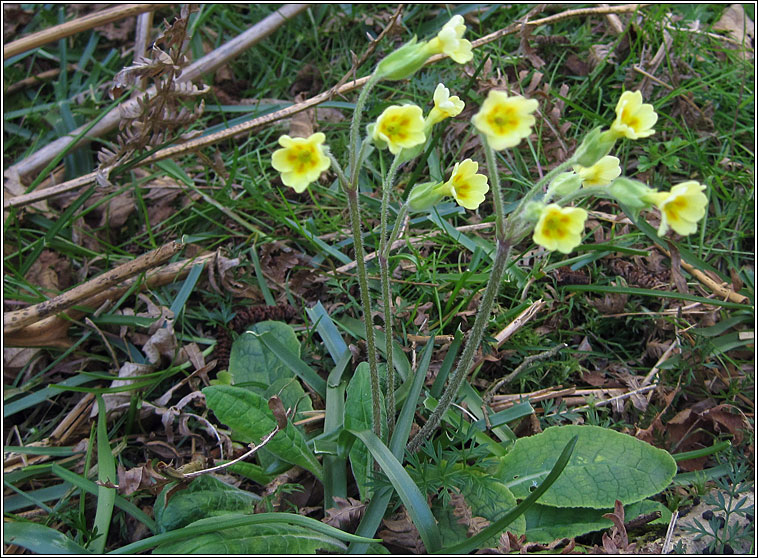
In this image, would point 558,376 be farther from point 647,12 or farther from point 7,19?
point 7,19

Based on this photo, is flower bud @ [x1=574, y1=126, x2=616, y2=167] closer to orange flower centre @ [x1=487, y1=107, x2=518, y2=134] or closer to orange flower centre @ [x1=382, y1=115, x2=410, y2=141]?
orange flower centre @ [x1=487, y1=107, x2=518, y2=134]

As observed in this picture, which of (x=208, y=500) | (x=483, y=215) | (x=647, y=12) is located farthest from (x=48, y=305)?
(x=647, y=12)

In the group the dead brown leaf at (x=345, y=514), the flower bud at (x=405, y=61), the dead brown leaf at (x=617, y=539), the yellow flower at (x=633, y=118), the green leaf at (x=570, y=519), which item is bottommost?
the green leaf at (x=570, y=519)

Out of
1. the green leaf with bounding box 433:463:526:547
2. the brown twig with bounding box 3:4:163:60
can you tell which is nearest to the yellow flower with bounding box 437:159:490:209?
the green leaf with bounding box 433:463:526:547

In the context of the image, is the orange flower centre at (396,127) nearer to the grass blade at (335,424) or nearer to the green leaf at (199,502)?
the grass blade at (335,424)

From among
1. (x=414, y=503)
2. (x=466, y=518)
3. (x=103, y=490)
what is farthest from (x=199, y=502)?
(x=466, y=518)

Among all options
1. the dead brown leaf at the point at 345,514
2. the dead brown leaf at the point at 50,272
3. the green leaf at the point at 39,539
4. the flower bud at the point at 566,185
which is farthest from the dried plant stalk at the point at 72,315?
the flower bud at the point at 566,185

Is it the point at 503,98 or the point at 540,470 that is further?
the point at 540,470
